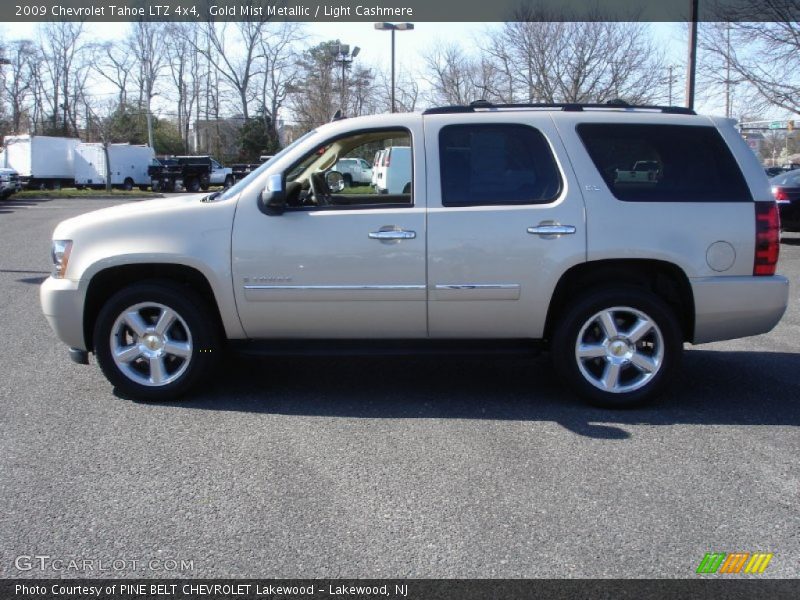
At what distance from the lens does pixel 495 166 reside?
5.37 meters

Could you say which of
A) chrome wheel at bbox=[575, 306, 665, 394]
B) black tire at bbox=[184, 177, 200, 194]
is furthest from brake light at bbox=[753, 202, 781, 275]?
black tire at bbox=[184, 177, 200, 194]

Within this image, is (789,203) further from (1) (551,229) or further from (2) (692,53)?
(1) (551,229)

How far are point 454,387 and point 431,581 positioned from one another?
276 centimetres

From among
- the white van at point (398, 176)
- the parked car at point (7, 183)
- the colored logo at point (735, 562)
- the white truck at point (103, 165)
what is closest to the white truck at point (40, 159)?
the white truck at point (103, 165)

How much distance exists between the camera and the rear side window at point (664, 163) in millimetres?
5297

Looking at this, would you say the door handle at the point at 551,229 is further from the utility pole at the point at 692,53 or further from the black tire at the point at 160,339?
the utility pole at the point at 692,53

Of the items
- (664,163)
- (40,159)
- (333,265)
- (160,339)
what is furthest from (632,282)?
(40,159)

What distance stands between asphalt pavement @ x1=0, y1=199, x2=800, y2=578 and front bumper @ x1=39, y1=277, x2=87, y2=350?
465mm

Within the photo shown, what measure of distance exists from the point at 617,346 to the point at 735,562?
215 centimetres

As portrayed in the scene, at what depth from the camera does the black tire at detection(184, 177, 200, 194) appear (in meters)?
43.2

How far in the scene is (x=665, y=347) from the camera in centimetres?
528

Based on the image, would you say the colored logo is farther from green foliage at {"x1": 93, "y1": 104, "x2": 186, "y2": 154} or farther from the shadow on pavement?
green foliage at {"x1": 93, "y1": 104, "x2": 186, "y2": 154}

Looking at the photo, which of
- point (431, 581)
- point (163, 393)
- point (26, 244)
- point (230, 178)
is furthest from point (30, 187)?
point (431, 581)

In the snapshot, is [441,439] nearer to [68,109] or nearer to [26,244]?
[26,244]
